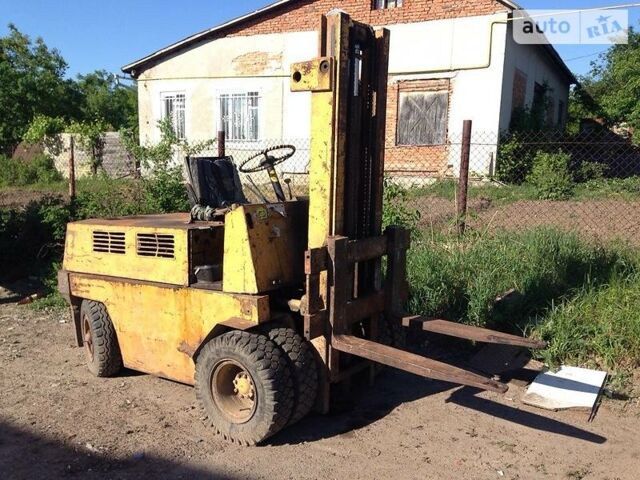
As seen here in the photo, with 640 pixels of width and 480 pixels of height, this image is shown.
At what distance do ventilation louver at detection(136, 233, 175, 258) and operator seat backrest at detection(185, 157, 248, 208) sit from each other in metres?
0.54

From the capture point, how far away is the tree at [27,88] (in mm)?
27406

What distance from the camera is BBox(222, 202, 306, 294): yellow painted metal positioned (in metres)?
3.49

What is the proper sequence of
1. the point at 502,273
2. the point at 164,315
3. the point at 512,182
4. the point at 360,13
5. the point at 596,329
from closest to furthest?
1. the point at 164,315
2. the point at 596,329
3. the point at 502,273
4. the point at 512,182
5. the point at 360,13

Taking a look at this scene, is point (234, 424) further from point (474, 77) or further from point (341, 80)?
point (474, 77)

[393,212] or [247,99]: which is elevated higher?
[247,99]

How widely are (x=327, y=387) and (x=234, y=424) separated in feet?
2.11

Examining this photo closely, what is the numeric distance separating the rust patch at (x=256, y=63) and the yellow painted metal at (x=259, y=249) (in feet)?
46.7

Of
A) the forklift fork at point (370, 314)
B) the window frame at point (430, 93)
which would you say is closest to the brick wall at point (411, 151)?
the window frame at point (430, 93)

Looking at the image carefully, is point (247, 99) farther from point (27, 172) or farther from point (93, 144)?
point (27, 172)

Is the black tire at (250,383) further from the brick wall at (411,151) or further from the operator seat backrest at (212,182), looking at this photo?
the brick wall at (411,151)

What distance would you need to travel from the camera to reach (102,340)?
4500mm

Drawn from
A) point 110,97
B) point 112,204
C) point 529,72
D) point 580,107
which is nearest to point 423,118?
point 529,72

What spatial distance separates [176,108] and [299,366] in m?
16.9

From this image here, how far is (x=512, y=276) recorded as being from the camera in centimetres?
577
